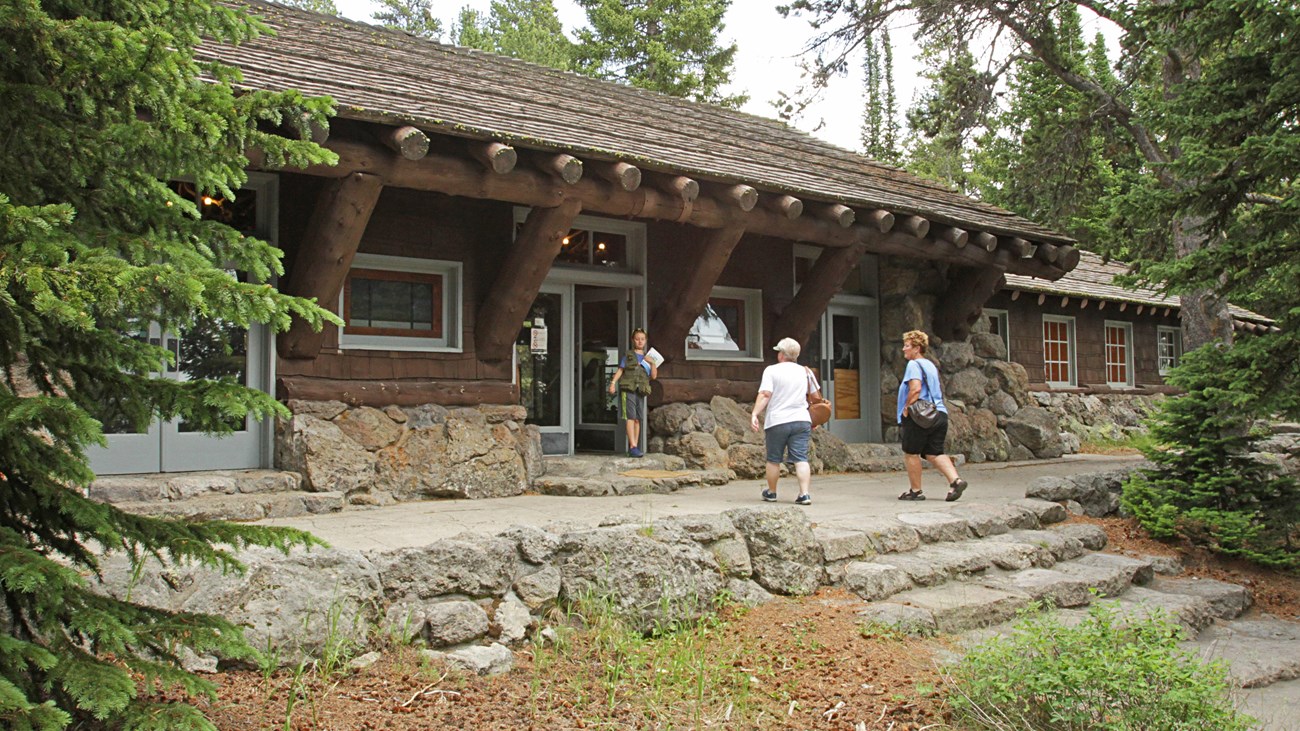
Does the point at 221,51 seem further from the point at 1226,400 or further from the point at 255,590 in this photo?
the point at 1226,400

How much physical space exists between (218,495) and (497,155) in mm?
3628

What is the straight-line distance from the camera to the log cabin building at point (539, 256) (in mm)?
8844

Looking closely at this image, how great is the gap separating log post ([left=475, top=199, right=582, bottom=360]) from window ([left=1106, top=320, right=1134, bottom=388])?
1575cm

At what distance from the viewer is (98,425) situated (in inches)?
109

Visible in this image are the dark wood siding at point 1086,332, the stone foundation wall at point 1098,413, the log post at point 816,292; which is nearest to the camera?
the log post at point 816,292

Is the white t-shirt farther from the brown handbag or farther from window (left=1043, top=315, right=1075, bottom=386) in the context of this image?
window (left=1043, top=315, right=1075, bottom=386)

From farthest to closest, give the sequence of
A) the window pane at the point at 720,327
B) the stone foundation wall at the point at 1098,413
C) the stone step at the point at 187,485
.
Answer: the stone foundation wall at the point at 1098,413 < the window pane at the point at 720,327 < the stone step at the point at 187,485

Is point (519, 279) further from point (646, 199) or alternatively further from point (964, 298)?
point (964, 298)

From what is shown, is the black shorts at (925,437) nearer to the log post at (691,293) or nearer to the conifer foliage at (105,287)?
the log post at (691,293)

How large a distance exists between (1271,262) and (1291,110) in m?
1.26

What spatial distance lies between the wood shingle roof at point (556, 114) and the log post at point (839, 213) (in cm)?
11

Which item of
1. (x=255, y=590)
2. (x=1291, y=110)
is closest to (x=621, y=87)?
(x=1291, y=110)

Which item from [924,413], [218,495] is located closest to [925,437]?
[924,413]

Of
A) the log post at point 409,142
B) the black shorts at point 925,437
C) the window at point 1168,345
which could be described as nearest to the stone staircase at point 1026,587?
the black shorts at point 925,437
